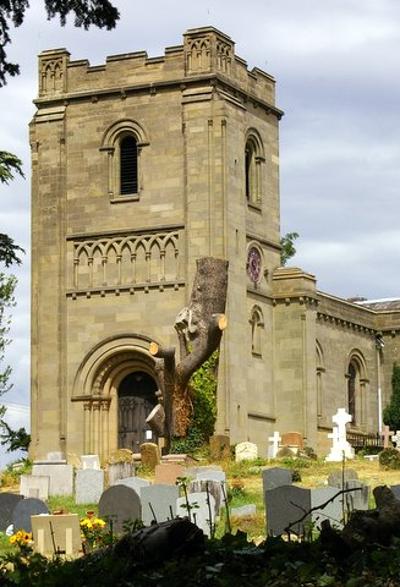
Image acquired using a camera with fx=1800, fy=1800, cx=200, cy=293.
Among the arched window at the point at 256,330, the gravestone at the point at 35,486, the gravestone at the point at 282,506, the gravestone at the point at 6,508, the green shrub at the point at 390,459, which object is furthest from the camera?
the arched window at the point at 256,330

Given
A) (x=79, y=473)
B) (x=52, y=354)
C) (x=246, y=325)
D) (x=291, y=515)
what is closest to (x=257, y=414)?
(x=246, y=325)

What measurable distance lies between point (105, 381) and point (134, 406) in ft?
4.04

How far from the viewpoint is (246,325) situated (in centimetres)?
5650

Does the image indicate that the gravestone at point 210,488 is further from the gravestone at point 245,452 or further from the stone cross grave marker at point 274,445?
the stone cross grave marker at point 274,445

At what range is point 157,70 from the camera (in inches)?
2232

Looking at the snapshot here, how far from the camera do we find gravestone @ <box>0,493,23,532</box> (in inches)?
1267

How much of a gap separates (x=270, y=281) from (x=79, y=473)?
23.0m

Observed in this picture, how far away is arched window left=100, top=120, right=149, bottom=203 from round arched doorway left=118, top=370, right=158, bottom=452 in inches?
226

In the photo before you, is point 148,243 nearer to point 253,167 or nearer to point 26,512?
point 253,167

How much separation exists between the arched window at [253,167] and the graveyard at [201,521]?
8.82 meters

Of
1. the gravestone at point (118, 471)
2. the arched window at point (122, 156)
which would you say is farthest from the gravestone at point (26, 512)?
the arched window at point (122, 156)

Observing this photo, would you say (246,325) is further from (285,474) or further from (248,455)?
(285,474)

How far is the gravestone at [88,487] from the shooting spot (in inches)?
1451

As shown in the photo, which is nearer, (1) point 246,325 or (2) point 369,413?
(1) point 246,325
